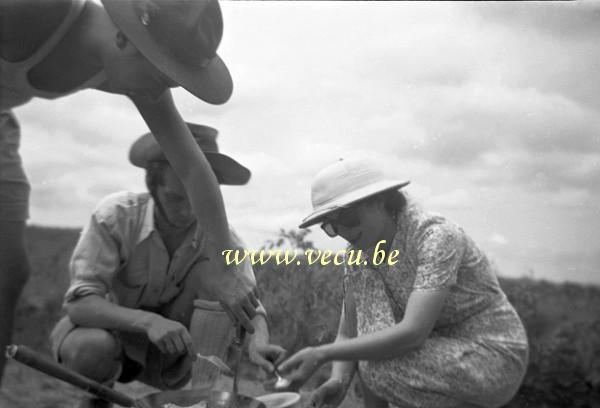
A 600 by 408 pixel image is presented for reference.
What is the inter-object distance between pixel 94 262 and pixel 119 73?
0.62 metres

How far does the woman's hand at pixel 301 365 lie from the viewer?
148 cm

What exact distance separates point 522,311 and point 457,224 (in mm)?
1073

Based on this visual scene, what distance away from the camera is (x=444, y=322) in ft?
5.90

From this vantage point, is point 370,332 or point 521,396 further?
point 521,396

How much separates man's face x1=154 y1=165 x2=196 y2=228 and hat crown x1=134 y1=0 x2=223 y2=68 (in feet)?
1.55

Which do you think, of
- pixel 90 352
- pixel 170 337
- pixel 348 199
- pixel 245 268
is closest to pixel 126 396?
pixel 170 337

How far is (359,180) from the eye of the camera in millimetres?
1749

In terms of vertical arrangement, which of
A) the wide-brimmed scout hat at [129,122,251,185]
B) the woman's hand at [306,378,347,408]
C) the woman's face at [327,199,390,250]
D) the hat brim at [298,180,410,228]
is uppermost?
the wide-brimmed scout hat at [129,122,251,185]

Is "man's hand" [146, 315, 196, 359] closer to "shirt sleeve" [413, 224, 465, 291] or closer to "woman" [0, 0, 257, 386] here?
"woman" [0, 0, 257, 386]

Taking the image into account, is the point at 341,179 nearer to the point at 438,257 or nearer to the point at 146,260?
the point at 438,257

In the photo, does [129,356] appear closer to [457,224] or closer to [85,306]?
[85,306]

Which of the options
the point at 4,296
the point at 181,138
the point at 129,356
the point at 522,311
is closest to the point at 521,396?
the point at 522,311

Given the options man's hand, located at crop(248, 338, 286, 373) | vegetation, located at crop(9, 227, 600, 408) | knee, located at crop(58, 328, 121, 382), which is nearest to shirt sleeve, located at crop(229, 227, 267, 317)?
vegetation, located at crop(9, 227, 600, 408)

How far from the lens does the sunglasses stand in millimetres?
1716
